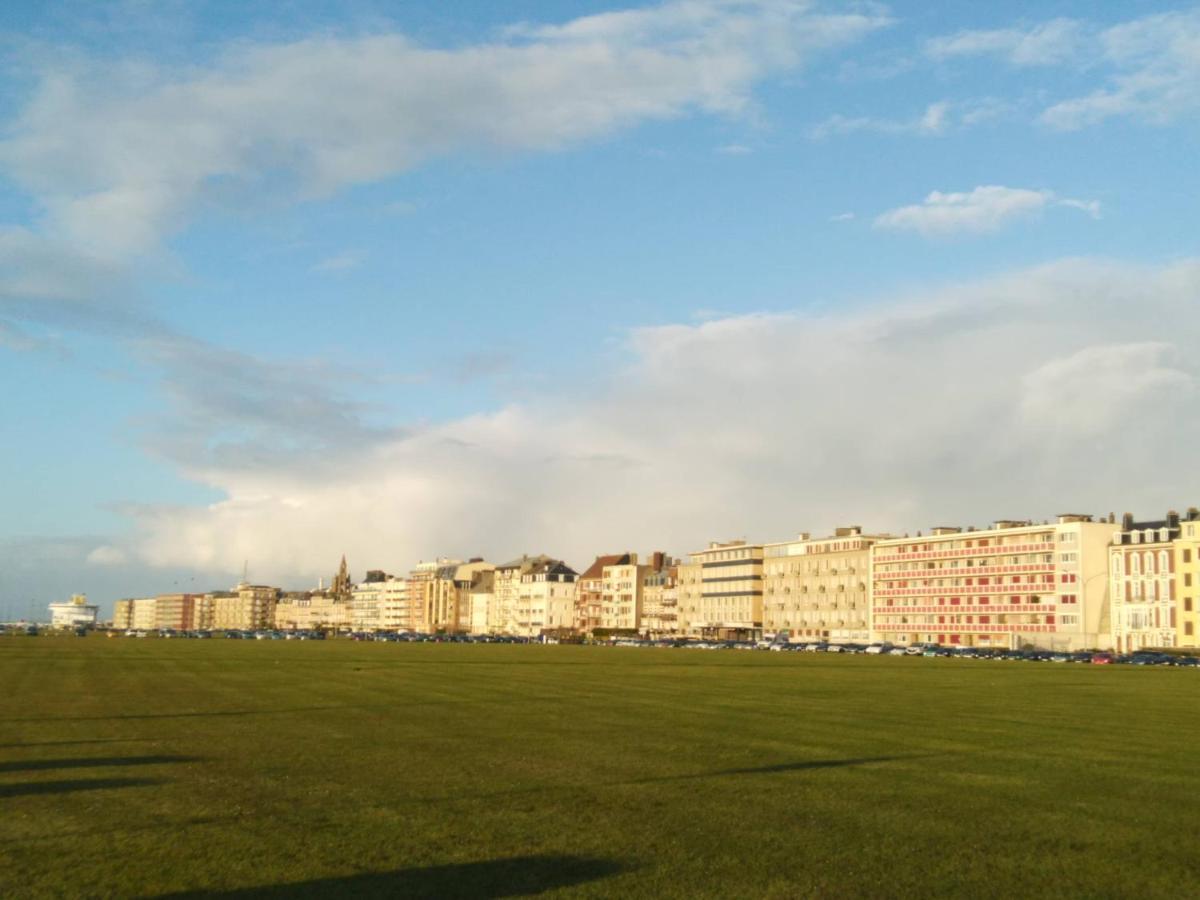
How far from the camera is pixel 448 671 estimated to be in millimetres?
64500

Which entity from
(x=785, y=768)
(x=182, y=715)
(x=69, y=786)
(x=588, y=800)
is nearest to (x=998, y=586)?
(x=182, y=715)

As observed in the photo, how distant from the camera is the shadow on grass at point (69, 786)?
1867 cm

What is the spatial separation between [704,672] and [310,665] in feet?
81.2

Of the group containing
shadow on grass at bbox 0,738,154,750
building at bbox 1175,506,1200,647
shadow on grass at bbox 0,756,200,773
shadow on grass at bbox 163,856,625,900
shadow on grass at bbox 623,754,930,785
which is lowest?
shadow on grass at bbox 0,738,154,750

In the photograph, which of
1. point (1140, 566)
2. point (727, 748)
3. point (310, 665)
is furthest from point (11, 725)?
point (1140, 566)

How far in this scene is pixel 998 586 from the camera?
16525 centimetres

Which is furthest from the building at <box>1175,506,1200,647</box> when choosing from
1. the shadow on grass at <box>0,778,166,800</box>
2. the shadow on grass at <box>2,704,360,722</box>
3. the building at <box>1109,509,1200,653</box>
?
the shadow on grass at <box>0,778,166,800</box>

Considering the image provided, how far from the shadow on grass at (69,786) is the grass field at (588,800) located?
8 cm

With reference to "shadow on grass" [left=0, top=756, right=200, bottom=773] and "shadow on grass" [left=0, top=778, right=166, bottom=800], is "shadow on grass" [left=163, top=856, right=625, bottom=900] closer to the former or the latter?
"shadow on grass" [left=0, top=778, right=166, bottom=800]

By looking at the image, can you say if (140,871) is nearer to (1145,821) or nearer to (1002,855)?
(1002,855)

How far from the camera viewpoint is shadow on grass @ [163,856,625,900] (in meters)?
12.1

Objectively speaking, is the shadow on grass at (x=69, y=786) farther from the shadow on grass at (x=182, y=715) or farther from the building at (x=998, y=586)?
the building at (x=998, y=586)

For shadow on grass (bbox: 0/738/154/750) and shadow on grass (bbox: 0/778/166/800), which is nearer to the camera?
shadow on grass (bbox: 0/778/166/800)

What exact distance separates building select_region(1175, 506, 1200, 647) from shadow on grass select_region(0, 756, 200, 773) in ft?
455
